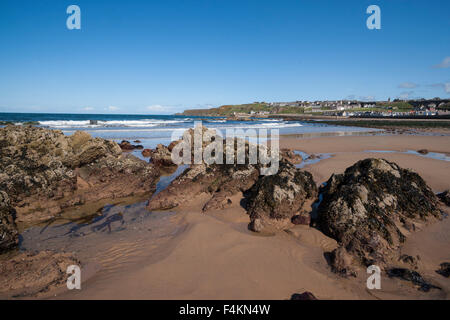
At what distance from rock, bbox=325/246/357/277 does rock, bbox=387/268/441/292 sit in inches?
22.8

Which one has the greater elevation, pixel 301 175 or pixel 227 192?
pixel 301 175

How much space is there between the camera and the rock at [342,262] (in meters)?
3.67

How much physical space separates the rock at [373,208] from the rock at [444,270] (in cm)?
66

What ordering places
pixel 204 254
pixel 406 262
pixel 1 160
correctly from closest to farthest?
pixel 406 262
pixel 204 254
pixel 1 160

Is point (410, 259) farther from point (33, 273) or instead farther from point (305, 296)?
point (33, 273)

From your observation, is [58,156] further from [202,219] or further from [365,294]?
[365,294]

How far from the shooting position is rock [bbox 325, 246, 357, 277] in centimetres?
367

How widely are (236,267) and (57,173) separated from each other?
6.99m

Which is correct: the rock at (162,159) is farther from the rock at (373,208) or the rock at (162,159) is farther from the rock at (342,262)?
the rock at (342,262)

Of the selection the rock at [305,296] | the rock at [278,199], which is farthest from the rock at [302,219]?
the rock at [305,296]

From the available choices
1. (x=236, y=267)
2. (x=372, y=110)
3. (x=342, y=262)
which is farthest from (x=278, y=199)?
(x=372, y=110)

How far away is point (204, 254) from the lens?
432 cm

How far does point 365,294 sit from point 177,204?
4.83 metres
